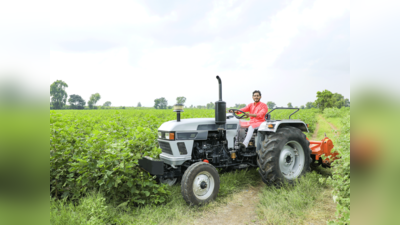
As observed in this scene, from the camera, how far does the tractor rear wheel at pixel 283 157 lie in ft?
13.5

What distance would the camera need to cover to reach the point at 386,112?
76cm

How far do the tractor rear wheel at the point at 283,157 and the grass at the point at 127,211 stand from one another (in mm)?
699

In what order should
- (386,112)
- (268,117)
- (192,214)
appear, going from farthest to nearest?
1. (268,117)
2. (192,214)
3. (386,112)

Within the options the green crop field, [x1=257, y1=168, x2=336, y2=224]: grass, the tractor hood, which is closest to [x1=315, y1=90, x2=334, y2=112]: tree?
[x1=257, y1=168, x2=336, y2=224]: grass

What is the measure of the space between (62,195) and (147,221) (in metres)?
1.44

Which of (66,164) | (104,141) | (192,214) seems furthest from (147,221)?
(66,164)

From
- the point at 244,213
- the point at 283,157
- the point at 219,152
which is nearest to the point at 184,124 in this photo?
the point at 219,152

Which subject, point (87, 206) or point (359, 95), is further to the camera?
point (87, 206)

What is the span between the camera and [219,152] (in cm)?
429

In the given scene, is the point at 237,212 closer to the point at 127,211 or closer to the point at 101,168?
the point at 127,211

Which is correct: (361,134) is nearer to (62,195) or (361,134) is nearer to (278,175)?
(278,175)

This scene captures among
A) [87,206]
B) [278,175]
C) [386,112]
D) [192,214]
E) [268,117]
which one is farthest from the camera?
[268,117]

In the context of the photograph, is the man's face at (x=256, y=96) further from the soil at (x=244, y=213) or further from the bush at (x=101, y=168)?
the bush at (x=101, y=168)

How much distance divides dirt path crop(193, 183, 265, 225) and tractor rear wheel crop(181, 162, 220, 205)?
248 millimetres
